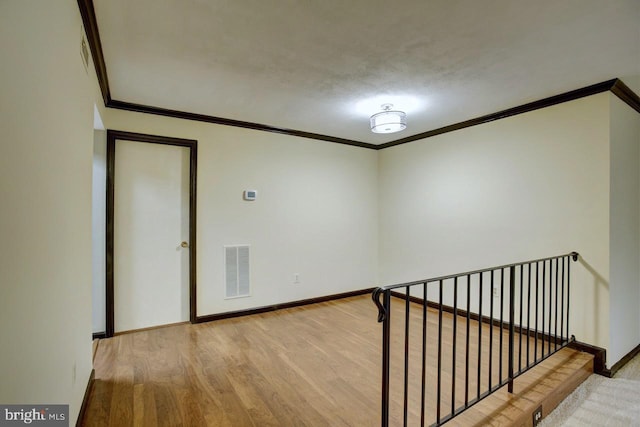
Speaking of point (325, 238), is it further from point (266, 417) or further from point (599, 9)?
point (599, 9)

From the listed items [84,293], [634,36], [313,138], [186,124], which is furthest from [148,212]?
[634,36]

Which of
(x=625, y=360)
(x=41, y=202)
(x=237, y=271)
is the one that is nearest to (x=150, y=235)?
(x=237, y=271)

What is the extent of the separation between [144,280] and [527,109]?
14.5ft

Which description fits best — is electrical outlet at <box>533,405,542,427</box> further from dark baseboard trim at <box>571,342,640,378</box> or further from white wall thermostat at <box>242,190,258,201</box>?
white wall thermostat at <box>242,190,258,201</box>

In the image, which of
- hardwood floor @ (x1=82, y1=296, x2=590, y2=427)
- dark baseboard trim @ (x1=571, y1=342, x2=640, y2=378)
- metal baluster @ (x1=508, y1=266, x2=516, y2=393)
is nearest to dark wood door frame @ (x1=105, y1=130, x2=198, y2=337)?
hardwood floor @ (x1=82, y1=296, x2=590, y2=427)

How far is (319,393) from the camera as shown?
2209mm

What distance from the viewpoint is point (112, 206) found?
317 cm

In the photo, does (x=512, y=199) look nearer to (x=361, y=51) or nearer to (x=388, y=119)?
(x=388, y=119)

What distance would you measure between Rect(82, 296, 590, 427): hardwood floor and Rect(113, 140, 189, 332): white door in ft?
0.83

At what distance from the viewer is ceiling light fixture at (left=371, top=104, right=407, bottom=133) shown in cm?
317

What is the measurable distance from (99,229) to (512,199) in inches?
170

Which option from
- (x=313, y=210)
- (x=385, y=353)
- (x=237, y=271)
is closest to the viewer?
(x=385, y=353)

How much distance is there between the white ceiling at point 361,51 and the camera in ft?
5.76

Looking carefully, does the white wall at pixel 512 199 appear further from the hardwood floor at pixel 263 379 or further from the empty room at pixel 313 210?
the hardwood floor at pixel 263 379
